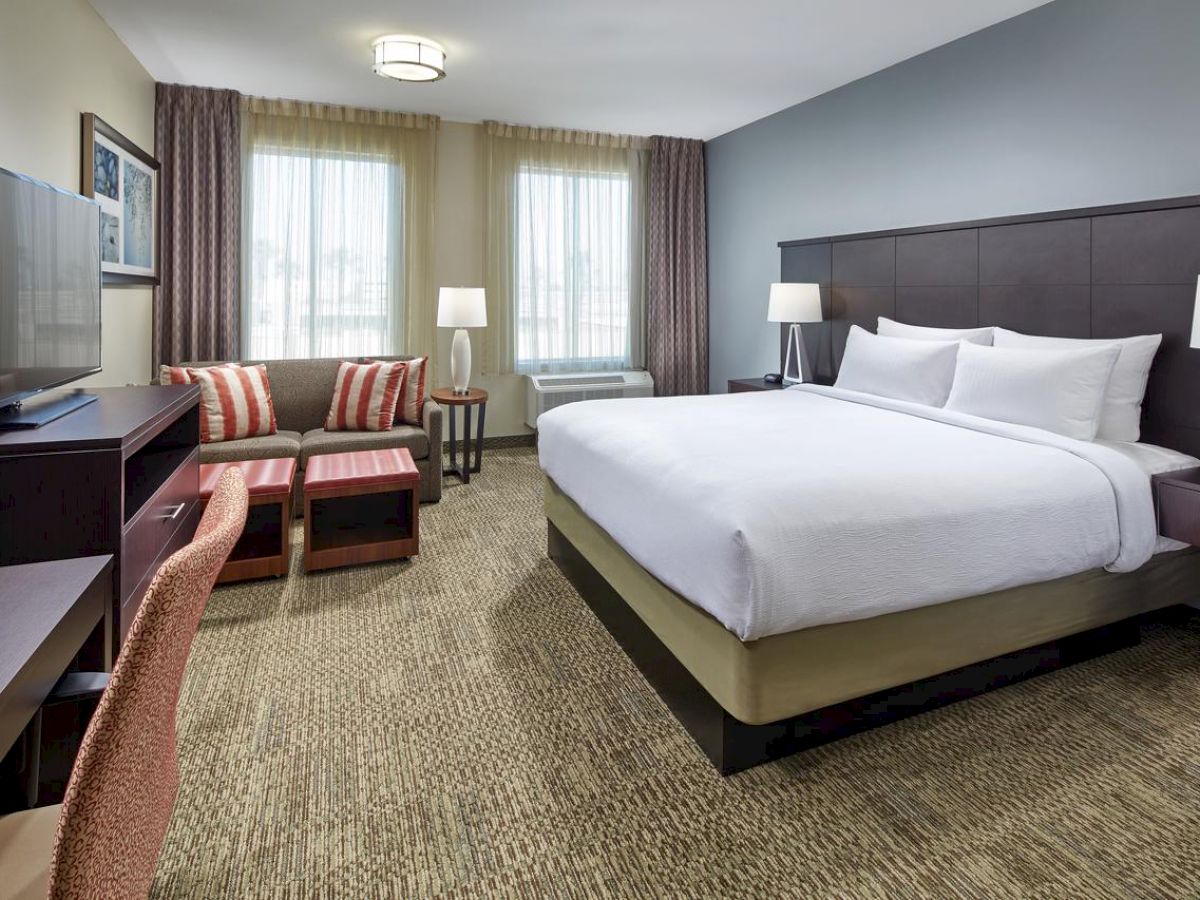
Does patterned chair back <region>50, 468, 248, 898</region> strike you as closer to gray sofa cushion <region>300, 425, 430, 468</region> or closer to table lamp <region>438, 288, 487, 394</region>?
gray sofa cushion <region>300, 425, 430, 468</region>

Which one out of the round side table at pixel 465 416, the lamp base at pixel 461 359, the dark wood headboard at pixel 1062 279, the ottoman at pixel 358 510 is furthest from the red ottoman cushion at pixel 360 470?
the dark wood headboard at pixel 1062 279

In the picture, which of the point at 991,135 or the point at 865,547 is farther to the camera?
the point at 991,135

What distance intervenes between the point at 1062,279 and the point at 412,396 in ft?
11.4

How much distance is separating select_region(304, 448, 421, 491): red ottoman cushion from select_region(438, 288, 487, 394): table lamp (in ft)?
4.67

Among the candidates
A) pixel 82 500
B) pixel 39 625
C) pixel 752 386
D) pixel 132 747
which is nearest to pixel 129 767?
pixel 132 747

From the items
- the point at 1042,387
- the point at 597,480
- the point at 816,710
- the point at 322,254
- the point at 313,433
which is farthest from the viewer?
the point at 322,254

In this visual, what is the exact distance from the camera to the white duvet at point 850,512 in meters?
1.76

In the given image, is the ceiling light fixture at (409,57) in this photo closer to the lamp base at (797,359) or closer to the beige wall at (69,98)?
the beige wall at (69,98)

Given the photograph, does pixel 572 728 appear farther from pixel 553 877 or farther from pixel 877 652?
pixel 877 652

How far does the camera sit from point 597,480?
2.61 m

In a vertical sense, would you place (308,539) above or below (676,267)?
below

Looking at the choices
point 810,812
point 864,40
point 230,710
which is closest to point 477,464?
point 230,710

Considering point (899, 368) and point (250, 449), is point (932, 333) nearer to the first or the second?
point (899, 368)

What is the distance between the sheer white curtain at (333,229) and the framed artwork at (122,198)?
0.67 m
